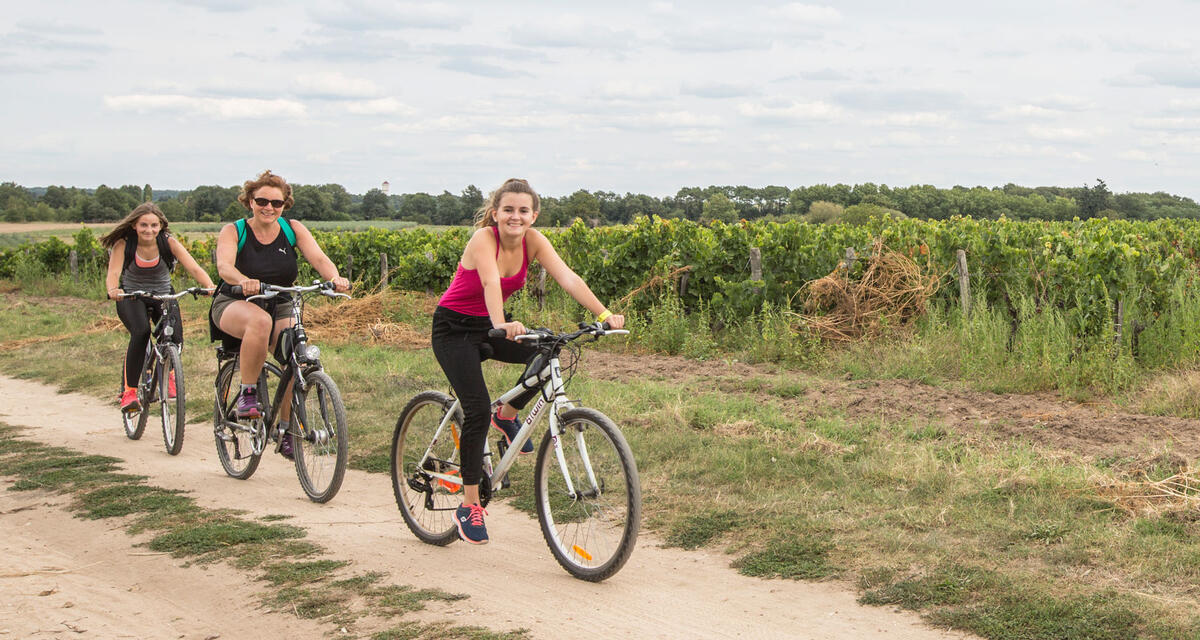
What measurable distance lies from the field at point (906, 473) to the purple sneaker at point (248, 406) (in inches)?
24.3

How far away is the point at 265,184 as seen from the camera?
24.4 ft

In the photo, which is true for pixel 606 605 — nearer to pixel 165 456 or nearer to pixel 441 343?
pixel 441 343

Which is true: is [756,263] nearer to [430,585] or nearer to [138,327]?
[138,327]

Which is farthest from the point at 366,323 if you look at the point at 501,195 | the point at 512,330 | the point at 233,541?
the point at 512,330

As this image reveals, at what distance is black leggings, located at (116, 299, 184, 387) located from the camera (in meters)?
9.28

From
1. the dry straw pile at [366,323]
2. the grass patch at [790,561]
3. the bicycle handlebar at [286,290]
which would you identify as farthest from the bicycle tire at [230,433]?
the dry straw pile at [366,323]

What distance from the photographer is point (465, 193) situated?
35375 millimetres

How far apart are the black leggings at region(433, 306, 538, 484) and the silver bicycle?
0.12 metres

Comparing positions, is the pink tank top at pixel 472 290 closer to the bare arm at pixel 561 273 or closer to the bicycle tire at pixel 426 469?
the bare arm at pixel 561 273

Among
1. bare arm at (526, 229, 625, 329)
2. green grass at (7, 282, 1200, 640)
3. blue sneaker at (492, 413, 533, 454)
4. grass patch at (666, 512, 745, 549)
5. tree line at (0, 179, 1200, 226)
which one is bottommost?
grass patch at (666, 512, 745, 549)

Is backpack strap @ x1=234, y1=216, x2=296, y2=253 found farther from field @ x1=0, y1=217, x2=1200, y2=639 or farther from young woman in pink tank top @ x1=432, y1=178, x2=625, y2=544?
young woman in pink tank top @ x1=432, y1=178, x2=625, y2=544

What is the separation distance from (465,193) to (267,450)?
2678cm

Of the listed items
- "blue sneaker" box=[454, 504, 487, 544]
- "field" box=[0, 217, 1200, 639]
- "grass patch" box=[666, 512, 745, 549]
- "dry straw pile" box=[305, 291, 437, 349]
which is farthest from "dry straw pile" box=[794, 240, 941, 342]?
"blue sneaker" box=[454, 504, 487, 544]

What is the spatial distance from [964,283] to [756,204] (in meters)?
10.0
